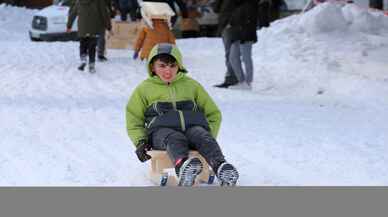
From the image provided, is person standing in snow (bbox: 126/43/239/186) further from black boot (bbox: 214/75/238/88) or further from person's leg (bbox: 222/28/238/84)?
black boot (bbox: 214/75/238/88)

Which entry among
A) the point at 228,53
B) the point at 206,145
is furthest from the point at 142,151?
the point at 228,53

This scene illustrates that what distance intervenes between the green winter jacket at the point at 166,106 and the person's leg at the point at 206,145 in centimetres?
10

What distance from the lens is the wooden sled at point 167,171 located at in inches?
270

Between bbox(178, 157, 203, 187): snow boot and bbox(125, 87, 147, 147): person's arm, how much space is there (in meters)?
0.65

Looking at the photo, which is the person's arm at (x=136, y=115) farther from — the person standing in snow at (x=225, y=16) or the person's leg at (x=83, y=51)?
the person's leg at (x=83, y=51)

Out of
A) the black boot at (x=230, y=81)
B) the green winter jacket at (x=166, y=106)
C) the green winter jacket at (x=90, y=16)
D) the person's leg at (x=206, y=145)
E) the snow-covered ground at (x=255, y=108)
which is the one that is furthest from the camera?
the green winter jacket at (x=90, y=16)

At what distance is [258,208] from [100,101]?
22.5ft

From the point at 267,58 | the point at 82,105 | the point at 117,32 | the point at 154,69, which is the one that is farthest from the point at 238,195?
the point at 117,32

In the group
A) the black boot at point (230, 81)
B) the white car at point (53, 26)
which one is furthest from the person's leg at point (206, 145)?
the white car at point (53, 26)

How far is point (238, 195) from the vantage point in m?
6.11

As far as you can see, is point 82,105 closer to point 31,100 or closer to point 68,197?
point 31,100

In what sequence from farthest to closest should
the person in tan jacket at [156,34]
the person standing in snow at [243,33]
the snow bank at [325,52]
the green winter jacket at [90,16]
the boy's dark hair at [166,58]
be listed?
the green winter jacket at [90,16] → the person in tan jacket at [156,34] → the snow bank at [325,52] → the person standing in snow at [243,33] → the boy's dark hair at [166,58]

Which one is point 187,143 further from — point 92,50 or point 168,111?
point 92,50

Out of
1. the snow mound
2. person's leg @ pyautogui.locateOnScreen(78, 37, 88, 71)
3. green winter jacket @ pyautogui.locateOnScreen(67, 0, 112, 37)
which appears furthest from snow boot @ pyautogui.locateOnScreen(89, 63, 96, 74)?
the snow mound
